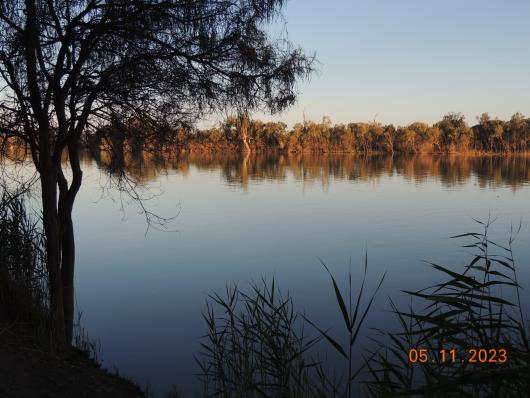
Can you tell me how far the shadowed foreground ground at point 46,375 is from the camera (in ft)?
12.0

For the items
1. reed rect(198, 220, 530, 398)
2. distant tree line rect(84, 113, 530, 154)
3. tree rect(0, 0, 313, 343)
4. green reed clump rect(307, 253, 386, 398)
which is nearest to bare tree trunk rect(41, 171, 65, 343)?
tree rect(0, 0, 313, 343)

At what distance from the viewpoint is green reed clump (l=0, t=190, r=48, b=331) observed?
498cm

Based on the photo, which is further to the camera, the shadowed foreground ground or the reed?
the shadowed foreground ground

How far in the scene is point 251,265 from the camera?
35.6 feet

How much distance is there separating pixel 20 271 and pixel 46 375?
7.56ft

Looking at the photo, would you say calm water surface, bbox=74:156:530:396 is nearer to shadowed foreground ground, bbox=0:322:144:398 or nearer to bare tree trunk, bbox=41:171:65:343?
bare tree trunk, bbox=41:171:65:343

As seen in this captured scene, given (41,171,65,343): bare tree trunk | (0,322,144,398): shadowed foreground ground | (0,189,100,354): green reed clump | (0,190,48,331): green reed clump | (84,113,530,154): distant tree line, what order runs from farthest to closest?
(84,113,530,154): distant tree line → (0,190,48,331): green reed clump → (0,189,100,354): green reed clump → (41,171,65,343): bare tree trunk → (0,322,144,398): shadowed foreground ground

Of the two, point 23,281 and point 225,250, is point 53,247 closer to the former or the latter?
point 23,281

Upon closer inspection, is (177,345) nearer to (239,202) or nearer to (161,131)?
(161,131)

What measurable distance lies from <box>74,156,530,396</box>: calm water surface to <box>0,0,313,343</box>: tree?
711 mm

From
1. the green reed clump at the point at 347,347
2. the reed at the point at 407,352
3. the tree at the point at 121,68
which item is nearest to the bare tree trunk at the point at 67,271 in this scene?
the tree at the point at 121,68

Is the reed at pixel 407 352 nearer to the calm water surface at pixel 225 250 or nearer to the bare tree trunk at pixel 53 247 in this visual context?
the calm water surface at pixel 225 250

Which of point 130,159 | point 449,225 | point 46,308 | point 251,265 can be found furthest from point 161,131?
point 449,225

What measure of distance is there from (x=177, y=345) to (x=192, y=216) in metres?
11.8
